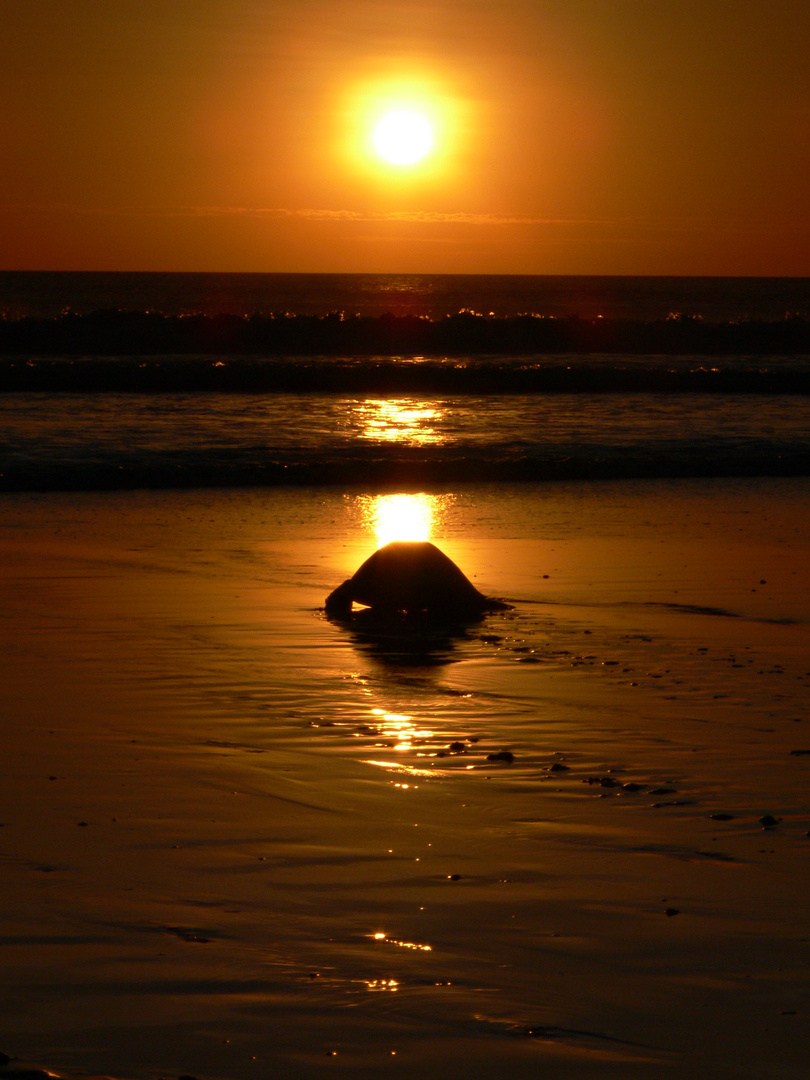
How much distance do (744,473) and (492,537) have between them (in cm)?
647

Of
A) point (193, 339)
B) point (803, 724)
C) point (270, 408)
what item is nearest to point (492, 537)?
point (803, 724)

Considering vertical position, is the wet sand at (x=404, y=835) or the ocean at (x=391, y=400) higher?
the ocean at (x=391, y=400)

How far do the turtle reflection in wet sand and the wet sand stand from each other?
0.63 feet

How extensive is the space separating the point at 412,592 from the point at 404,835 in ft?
12.5

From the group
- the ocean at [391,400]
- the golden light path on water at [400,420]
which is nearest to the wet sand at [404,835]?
the ocean at [391,400]

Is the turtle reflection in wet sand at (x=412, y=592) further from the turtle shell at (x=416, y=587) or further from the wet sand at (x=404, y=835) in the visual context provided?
the wet sand at (x=404, y=835)

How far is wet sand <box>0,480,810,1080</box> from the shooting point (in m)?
2.93

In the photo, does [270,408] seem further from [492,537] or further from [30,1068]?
[30,1068]

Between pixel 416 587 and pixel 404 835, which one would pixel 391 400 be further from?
pixel 404 835

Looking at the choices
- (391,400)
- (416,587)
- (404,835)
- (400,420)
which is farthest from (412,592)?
(391,400)

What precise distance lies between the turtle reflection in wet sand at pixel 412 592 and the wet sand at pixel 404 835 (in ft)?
0.63

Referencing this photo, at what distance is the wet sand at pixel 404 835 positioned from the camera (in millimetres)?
2934

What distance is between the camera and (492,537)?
10797 mm

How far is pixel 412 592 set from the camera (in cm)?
786
